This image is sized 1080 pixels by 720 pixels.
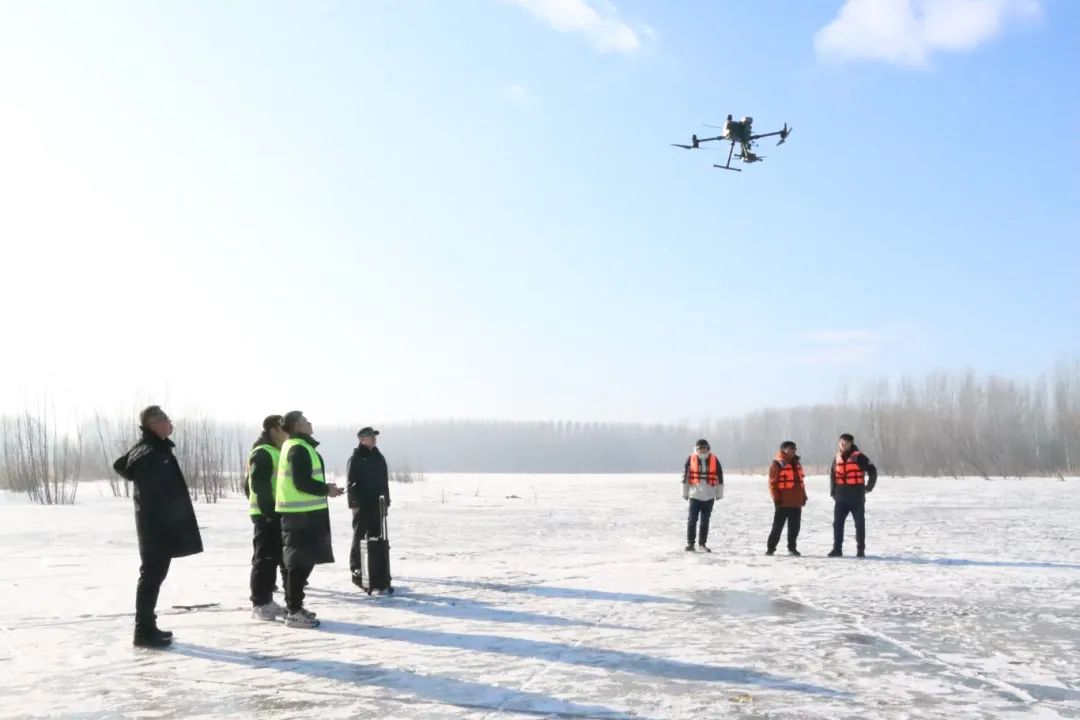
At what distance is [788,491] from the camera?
473 inches

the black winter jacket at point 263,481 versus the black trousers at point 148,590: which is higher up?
the black winter jacket at point 263,481

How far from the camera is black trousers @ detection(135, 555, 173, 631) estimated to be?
631 centimetres

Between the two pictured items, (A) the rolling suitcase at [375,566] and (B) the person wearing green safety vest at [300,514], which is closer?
(B) the person wearing green safety vest at [300,514]

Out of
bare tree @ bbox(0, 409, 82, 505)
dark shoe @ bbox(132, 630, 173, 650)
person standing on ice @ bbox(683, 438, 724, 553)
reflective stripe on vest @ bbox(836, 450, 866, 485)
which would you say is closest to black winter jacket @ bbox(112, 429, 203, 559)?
dark shoe @ bbox(132, 630, 173, 650)

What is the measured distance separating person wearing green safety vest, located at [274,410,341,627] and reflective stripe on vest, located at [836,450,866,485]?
7.61 m

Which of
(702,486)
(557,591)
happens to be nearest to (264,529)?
(557,591)

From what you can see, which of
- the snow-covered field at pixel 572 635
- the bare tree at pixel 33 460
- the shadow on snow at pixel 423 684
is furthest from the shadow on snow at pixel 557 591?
the bare tree at pixel 33 460

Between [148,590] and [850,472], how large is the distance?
907cm

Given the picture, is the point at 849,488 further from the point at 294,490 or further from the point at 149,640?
the point at 149,640

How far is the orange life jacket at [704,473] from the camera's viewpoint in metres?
12.4

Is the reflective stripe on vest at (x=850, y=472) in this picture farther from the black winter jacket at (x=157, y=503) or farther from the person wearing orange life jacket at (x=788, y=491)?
the black winter jacket at (x=157, y=503)

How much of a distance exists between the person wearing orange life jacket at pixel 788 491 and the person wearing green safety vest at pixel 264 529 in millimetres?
6940

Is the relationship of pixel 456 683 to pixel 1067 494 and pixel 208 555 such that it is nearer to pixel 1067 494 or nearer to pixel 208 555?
pixel 208 555

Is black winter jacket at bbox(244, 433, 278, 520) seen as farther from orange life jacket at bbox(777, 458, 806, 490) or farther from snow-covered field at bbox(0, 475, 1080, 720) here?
orange life jacket at bbox(777, 458, 806, 490)
